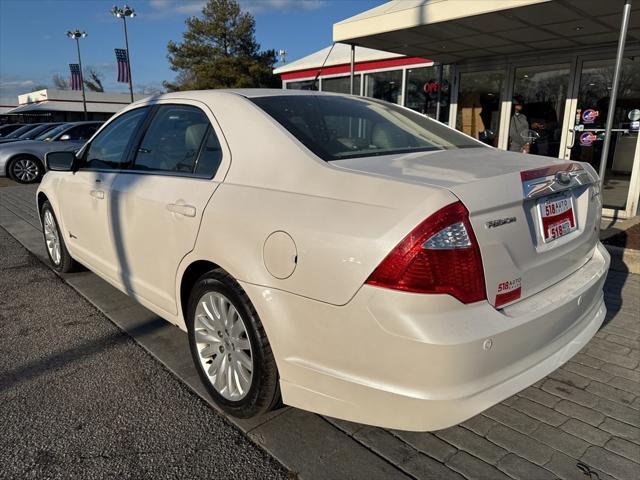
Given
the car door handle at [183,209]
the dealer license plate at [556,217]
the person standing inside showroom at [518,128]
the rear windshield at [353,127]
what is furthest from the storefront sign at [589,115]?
the car door handle at [183,209]

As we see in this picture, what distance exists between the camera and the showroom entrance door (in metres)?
7.28

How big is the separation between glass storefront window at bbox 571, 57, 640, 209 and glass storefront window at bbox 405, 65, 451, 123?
9.71 ft

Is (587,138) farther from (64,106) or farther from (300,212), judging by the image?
(64,106)

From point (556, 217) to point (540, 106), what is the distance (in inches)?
287

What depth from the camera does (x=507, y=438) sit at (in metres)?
2.36

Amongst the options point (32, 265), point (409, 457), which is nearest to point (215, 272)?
point (409, 457)

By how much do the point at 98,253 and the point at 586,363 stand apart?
11.6ft

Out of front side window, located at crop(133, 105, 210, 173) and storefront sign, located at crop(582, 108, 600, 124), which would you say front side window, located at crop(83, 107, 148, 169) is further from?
storefront sign, located at crop(582, 108, 600, 124)

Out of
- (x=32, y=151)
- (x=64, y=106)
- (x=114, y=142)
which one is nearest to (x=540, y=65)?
(x=114, y=142)

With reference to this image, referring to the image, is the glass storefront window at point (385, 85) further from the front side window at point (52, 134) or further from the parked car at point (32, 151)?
the front side window at point (52, 134)

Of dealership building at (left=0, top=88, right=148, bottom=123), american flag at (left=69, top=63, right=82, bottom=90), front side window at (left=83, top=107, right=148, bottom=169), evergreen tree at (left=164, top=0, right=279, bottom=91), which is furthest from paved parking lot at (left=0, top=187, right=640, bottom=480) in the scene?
dealership building at (left=0, top=88, right=148, bottom=123)

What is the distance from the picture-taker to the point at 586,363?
122 inches

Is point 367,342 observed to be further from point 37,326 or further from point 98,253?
point 37,326

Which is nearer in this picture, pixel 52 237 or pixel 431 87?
pixel 52 237
